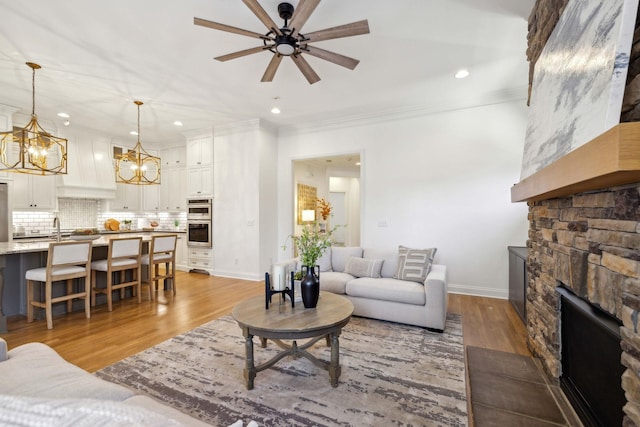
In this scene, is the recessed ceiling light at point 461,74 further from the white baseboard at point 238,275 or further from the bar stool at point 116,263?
the bar stool at point 116,263

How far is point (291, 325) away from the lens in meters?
2.02

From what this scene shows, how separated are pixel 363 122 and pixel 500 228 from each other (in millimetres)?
2845

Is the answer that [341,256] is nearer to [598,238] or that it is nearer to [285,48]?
[285,48]

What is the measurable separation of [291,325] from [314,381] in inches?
20.9

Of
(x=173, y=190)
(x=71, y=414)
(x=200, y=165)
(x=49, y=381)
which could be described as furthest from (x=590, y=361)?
(x=173, y=190)

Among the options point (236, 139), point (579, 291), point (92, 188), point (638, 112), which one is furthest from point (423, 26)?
point (92, 188)

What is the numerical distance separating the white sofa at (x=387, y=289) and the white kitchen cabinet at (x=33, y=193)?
5207 millimetres

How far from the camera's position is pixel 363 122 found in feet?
17.3

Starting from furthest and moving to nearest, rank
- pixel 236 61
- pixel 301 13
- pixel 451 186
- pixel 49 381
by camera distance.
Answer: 1. pixel 451 186
2. pixel 236 61
3. pixel 301 13
4. pixel 49 381

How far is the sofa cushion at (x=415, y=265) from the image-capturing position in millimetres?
3467

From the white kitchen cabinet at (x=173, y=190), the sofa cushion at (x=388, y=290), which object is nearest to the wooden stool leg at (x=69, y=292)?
the white kitchen cabinet at (x=173, y=190)

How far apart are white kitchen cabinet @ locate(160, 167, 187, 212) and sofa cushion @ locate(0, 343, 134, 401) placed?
5890 mm

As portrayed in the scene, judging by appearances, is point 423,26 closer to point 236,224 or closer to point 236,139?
point 236,139

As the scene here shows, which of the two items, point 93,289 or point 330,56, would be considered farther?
point 93,289
